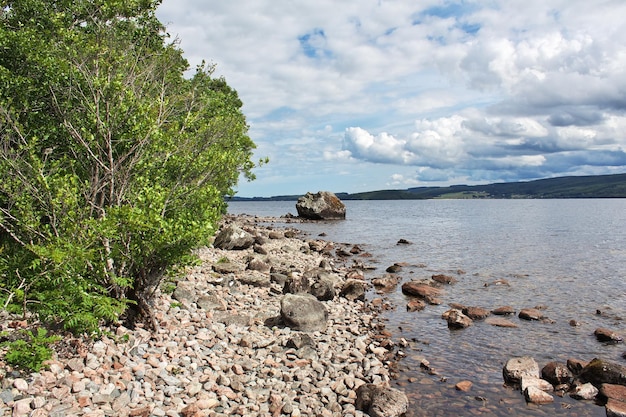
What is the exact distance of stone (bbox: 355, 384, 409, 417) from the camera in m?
11.3

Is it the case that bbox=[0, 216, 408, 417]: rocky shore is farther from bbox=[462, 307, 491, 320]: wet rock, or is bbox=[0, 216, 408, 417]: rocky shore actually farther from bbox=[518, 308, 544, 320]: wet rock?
bbox=[518, 308, 544, 320]: wet rock

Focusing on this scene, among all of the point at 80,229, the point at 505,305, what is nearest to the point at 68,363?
the point at 80,229

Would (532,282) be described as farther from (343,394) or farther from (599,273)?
(343,394)

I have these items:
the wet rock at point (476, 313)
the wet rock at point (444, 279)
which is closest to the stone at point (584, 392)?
the wet rock at point (476, 313)

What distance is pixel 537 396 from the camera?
12.8 metres

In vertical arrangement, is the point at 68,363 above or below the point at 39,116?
below

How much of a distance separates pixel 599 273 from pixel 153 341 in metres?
34.0

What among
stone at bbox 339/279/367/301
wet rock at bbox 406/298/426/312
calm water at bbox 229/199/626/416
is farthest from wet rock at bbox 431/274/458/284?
stone at bbox 339/279/367/301

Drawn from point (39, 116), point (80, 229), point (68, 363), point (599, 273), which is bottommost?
point (599, 273)

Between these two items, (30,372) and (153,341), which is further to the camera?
(153,341)

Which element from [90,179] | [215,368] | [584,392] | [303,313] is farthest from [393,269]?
[90,179]

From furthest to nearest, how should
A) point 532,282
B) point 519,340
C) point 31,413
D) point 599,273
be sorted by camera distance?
point 599,273 → point 532,282 → point 519,340 → point 31,413

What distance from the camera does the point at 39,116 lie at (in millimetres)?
13195

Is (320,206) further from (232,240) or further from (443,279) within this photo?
(443,279)
